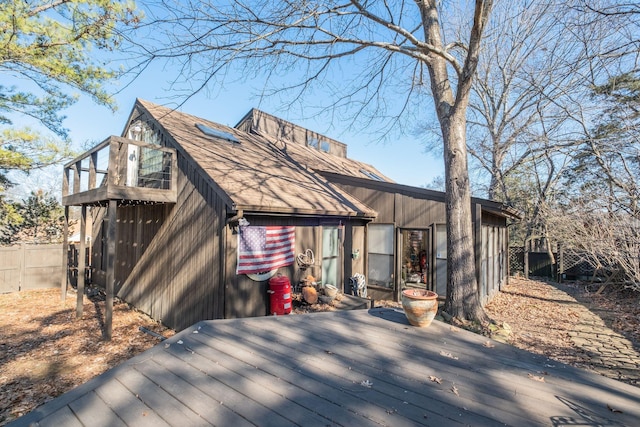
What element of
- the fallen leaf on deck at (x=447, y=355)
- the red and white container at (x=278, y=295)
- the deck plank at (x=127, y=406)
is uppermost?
the fallen leaf on deck at (x=447, y=355)

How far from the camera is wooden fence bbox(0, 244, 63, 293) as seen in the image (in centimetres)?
985

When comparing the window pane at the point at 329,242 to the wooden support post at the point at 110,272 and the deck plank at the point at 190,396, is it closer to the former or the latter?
the wooden support post at the point at 110,272

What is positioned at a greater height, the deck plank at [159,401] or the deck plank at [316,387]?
the deck plank at [316,387]

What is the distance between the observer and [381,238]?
31.5 feet

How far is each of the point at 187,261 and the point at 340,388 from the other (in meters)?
5.38

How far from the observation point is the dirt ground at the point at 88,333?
15.3ft

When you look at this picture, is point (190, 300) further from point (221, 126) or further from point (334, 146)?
point (334, 146)

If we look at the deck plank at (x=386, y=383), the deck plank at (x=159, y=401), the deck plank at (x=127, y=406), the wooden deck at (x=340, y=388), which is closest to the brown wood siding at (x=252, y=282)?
the wooden deck at (x=340, y=388)

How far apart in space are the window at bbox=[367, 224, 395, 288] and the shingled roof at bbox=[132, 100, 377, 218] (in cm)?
62

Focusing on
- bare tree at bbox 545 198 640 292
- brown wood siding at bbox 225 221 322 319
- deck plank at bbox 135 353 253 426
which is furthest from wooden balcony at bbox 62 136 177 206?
bare tree at bbox 545 198 640 292

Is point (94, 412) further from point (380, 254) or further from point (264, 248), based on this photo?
point (380, 254)

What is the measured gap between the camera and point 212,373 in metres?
2.78

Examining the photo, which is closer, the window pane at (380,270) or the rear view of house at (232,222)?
the rear view of house at (232,222)

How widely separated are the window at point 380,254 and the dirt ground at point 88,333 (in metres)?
2.63
